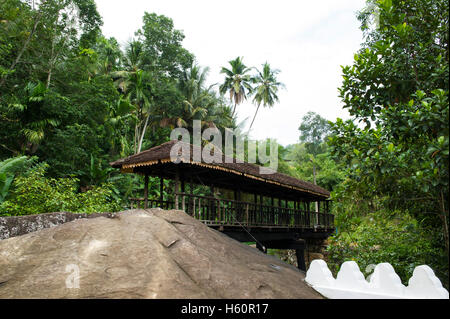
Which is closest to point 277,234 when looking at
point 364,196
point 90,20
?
point 364,196

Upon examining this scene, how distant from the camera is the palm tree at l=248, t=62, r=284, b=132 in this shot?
36.8 meters

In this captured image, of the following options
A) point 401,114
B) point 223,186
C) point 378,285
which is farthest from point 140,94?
point 378,285

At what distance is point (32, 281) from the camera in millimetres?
3611

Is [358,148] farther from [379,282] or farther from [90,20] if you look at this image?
[90,20]

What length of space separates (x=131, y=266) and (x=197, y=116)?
26.1 metres

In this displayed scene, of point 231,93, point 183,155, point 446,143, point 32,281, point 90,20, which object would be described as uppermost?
point 90,20

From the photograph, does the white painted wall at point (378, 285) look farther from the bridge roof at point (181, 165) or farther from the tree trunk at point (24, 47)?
the tree trunk at point (24, 47)

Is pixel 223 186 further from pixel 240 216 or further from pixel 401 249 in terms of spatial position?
pixel 401 249

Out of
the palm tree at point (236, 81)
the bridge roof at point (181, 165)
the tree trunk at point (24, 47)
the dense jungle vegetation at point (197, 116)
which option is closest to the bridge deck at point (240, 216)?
the bridge roof at point (181, 165)

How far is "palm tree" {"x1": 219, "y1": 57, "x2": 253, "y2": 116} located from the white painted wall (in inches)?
1251

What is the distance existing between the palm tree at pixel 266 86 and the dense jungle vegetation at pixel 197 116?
0.13m

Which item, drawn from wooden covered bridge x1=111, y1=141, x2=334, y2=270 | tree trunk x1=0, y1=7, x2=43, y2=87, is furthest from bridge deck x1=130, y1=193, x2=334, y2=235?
tree trunk x1=0, y1=7, x2=43, y2=87

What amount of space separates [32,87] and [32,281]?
47.5 ft

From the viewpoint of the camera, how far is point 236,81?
1375 inches
